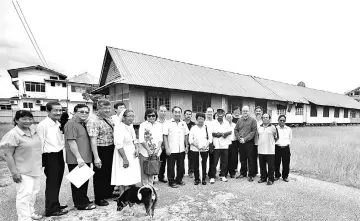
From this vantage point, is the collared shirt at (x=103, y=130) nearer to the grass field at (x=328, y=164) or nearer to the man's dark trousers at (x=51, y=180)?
the man's dark trousers at (x=51, y=180)

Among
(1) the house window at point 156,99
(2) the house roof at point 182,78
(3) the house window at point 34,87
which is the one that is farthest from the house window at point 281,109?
(3) the house window at point 34,87

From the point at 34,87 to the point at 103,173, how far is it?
100ft

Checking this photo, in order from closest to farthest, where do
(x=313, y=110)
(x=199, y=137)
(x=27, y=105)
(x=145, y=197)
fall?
(x=145, y=197) < (x=199, y=137) < (x=313, y=110) < (x=27, y=105)

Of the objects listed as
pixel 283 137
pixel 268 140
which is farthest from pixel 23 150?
pixel 283 137

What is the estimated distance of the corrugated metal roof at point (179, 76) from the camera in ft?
44.0

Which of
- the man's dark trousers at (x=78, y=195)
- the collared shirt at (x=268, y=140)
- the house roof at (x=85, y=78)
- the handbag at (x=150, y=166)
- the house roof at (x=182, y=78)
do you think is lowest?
the man's dark trousers at (x=78, y=195)

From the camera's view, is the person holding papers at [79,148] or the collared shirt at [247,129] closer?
the person holding papers at [79,148]

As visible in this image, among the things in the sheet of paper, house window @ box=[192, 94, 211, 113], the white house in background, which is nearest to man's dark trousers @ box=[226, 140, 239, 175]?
the sheet of paper

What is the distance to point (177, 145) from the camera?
446 centimetres

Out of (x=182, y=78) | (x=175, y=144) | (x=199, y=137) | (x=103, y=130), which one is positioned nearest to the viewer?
(x=103, y=130)

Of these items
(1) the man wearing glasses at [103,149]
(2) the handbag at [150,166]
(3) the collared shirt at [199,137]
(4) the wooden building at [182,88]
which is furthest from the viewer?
(4) the wooden building at [182,88]

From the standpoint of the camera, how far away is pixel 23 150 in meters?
2.79

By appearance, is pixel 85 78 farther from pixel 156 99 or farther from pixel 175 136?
pixel 175 136

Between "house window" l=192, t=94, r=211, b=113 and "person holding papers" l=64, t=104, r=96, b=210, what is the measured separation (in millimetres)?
12600
